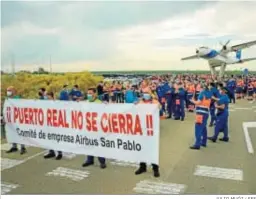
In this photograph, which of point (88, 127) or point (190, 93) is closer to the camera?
point (88, 127)

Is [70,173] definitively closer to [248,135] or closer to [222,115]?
[222,115]

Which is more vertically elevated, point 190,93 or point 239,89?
point 190,93

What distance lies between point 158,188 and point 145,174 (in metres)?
0.53

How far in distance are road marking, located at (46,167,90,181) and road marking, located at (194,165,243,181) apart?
4.99ft

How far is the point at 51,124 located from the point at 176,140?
8.77 ft

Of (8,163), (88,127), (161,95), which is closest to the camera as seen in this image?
(88,127)

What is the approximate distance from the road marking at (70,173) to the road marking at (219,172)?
152 centimetres

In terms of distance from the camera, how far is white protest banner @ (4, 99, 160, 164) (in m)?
4.93

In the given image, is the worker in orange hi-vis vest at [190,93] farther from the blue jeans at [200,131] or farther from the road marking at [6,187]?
the road marking at [6,187]

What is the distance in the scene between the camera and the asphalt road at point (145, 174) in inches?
183

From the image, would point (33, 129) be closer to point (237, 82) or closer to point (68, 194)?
point (68, 194)

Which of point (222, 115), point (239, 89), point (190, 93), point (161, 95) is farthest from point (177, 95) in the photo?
point (239, 89)

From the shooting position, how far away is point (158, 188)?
15.3 feet

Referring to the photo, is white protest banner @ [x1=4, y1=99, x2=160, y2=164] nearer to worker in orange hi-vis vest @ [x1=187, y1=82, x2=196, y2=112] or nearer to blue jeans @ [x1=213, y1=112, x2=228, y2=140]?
blue jeans @ [x1=213, y1=112, x2=228, y2=140]
